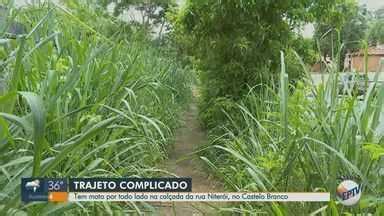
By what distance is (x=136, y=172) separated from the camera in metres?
2.44

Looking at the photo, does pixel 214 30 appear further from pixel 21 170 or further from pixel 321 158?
pixel 21 170

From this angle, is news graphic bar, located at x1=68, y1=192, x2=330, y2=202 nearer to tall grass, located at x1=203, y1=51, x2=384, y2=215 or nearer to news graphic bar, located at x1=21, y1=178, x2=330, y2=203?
news graphic bar, located at x1=21, y1=178, x2=330, y2=203

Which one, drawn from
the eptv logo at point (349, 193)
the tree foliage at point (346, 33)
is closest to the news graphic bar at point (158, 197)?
the eptv logo at point (349, 193)

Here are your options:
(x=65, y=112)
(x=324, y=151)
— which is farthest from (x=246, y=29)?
(x=65, y=112)

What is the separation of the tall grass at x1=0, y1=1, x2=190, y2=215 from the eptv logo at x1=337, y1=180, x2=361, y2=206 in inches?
31.7

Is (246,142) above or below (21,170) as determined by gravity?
below

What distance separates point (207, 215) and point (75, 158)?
2.85 feet

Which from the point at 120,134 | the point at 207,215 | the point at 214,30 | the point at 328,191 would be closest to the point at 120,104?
the point at 120,134

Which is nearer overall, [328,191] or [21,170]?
[21,170]

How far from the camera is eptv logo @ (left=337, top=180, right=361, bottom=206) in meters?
1.86

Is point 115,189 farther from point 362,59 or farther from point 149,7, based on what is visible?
point 149,7

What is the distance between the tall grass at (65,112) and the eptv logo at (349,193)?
0.80 metres

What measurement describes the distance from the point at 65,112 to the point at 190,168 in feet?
7.34

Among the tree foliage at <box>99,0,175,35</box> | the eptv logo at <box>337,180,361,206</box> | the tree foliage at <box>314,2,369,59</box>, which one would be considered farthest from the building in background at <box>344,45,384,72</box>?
the tree foliage at <box>99,0,175,35</box>
